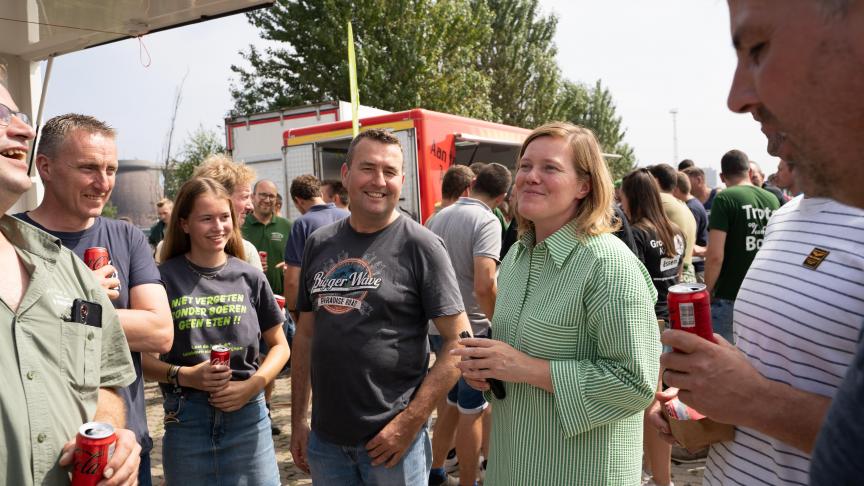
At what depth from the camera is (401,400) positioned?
254 centimetres

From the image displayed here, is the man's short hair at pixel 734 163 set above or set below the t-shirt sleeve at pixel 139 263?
above

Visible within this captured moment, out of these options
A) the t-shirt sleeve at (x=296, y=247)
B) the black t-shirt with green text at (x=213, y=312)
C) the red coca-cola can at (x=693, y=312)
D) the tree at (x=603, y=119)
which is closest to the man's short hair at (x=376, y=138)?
the black t-shirt with green text at (x=213, y=312)

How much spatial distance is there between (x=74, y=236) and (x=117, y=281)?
346 millimetres

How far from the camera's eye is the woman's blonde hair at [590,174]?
7.35ft

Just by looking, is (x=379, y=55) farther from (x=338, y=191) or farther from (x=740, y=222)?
(x=740, y=222)

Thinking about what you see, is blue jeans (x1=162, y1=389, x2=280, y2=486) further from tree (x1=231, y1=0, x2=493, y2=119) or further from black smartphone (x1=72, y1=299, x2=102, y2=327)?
tree (x1=231, y1=0, x2=493, y2=119)

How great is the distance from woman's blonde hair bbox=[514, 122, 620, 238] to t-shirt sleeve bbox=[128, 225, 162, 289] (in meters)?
1.66

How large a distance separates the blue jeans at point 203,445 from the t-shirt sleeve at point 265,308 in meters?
0.53

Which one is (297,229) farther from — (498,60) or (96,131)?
(498,60)

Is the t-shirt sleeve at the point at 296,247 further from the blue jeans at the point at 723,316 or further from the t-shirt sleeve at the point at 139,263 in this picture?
the blue jeans at the point at 723,316

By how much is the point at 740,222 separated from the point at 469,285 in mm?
2312

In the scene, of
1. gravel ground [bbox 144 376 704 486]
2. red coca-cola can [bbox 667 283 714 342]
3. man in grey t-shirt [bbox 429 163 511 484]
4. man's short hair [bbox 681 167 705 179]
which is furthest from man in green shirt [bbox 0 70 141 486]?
man's short hair [bbox 681 167 705 179]

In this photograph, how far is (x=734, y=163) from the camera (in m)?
5.37

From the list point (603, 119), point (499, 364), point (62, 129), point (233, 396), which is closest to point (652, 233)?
point (499, 364)
